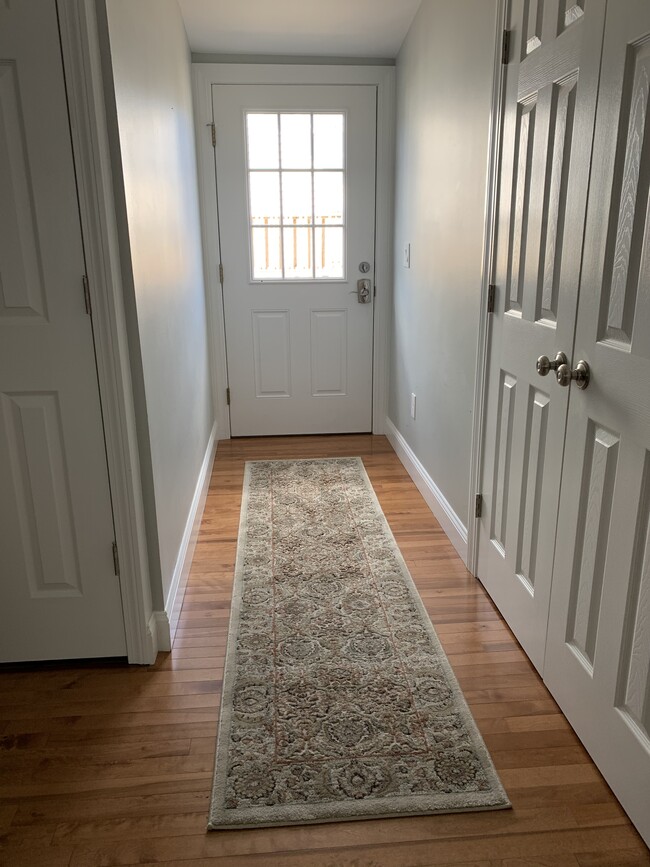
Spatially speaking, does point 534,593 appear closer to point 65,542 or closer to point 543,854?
point 543,854

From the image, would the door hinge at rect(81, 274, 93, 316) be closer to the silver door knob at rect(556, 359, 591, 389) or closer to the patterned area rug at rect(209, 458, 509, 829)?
the patterned area rug at rect(209, 458, 509, 829)

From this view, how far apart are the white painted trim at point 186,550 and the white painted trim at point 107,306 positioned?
16 centimetres

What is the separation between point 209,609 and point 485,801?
3.81ft

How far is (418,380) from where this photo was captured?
3430 mm

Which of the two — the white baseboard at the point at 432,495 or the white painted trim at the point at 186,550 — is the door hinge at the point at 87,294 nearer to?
the white painted trim at the point at 186,550

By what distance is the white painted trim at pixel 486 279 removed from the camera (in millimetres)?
2068

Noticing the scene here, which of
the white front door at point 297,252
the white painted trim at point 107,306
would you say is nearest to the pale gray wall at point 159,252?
the white painted trim at point 107,306

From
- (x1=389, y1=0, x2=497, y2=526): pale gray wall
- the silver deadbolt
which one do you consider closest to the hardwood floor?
(x1=389, y1=0, x2=497, y2=526): pale gray wall

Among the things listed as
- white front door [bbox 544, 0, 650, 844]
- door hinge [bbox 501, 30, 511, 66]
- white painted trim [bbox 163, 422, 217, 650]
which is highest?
door hinge [bbox 501, 30, 511, 66]

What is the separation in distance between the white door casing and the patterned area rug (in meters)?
0.38

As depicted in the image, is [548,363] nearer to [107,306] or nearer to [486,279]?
[486,279]

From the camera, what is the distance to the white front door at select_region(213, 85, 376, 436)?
3.85 metres

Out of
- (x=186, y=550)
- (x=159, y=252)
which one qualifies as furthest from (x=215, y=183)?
(x=186, y=550)

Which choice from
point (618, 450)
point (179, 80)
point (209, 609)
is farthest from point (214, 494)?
point (618, 450)
